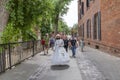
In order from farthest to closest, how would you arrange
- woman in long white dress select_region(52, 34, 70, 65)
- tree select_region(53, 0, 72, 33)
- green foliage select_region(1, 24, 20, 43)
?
tree select_region(53, 0, 72, 33)
green foliage select_region(1, 24, 20, 43)
woman in long white dress select_region(52, 34, 70, 65)

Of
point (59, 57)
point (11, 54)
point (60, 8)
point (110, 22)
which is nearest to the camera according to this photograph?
point (11, 54)

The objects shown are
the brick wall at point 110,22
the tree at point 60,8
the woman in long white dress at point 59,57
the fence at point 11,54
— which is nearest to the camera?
Result: the fence at point 11,54

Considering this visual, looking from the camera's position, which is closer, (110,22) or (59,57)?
(59,57)

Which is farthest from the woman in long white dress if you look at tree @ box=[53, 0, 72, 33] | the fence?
tree @ box=[53, 0, 72, 33]

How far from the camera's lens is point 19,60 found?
14695 millimetres

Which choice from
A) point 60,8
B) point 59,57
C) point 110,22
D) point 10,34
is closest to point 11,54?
point 59,57

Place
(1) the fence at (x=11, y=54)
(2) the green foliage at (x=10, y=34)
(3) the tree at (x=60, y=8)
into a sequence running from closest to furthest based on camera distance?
(1) the fence at (x=11, y=54) → (2) the green foliage at (x=10, y=34) → (3) the tree at (x=60, y=8)

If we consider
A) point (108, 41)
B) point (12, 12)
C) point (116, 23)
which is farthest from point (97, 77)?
point (108, 41)

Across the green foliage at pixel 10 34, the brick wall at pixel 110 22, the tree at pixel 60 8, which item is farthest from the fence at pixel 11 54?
the tree at pixel 60 8

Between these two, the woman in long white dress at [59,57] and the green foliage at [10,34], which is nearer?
the woman in long white dress at [59,57]

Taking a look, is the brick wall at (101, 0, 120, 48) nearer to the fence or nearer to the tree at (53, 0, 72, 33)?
the fence

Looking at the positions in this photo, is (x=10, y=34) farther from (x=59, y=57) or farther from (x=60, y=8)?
(x=60, y=8)

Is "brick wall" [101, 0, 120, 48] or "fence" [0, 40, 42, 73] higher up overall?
"brick wall" [101, 0, 120, 48]

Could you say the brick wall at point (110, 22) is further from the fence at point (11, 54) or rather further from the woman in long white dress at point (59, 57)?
the fence at point (11, 54)
